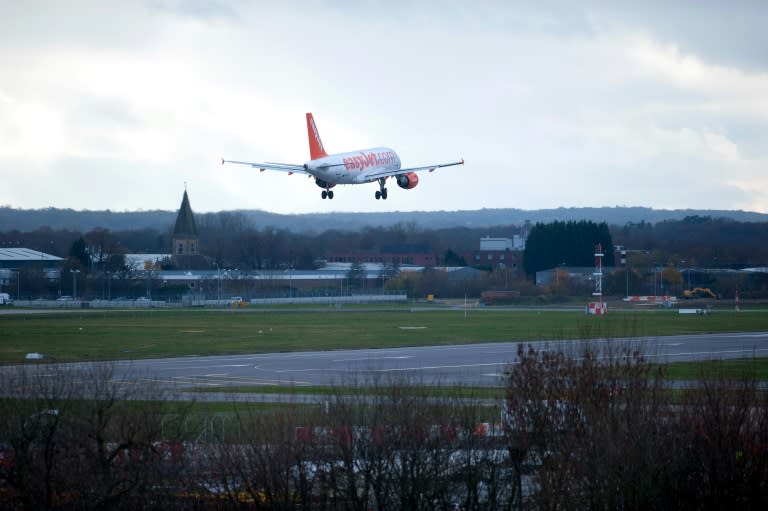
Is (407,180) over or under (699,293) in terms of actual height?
over

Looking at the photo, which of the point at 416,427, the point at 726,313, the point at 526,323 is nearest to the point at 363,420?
the point at 416,427

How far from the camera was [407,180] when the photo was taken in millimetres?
84375

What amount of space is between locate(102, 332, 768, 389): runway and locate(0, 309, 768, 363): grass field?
11.5ft

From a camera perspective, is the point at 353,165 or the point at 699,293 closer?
the point at 353,165

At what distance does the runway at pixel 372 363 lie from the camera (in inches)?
2189

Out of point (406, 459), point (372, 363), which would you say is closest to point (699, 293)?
point (372, 363)

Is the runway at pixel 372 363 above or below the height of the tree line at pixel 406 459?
below

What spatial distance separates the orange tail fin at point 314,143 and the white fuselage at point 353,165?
108 inches

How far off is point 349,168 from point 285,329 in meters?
22.5

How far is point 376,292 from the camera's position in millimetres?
169750

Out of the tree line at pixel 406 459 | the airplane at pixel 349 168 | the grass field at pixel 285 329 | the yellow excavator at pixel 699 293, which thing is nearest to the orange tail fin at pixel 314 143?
the airplane at pixel 349 168

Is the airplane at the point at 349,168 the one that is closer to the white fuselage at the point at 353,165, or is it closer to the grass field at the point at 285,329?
the white fuselage at the point at 353,165

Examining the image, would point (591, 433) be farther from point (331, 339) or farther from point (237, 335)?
point (237, 335)

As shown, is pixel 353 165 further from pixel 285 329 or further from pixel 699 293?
pixel 699 293
